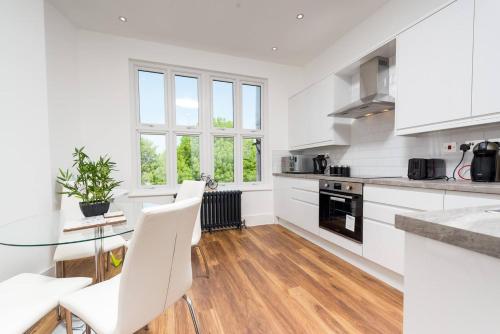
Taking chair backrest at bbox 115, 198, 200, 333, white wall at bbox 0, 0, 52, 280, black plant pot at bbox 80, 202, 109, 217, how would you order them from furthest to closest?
white wall at bbox 0, 0, 52, 280 < black plant pot at bbox 80, 202, 109, 217 < chair backrest at bbox 115, 198, 200, 333

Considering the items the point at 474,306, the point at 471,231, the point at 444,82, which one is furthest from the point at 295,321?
the point at 444,82

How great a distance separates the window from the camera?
3338 millimetres

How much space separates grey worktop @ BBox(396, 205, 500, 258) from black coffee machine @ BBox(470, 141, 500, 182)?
4.25ft

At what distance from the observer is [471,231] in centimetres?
47

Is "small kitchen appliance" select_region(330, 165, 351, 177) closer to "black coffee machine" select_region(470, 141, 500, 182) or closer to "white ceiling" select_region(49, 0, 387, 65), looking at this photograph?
"black coffee machine" select_region(470, 141, 500, 182)

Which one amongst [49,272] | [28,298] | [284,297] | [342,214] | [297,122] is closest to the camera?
[28,298]

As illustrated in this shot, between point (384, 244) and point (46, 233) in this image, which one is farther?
point (384, 244)

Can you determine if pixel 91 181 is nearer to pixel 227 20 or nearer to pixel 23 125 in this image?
pixel 23 125

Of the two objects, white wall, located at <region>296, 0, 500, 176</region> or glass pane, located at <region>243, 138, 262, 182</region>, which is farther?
glass pane, located at <region>243, 138, 262, 182</region>

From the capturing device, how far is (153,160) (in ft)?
11.1

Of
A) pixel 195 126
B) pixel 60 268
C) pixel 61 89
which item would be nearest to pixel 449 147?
pixel 195 126

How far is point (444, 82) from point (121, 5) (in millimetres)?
3277

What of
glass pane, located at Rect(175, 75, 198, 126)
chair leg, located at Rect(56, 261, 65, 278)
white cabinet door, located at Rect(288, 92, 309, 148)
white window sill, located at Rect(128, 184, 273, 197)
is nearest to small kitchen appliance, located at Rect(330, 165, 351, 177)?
white cabinet door, located at Rect(288, 92, 309, 148)

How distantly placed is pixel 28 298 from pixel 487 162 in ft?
9.34
